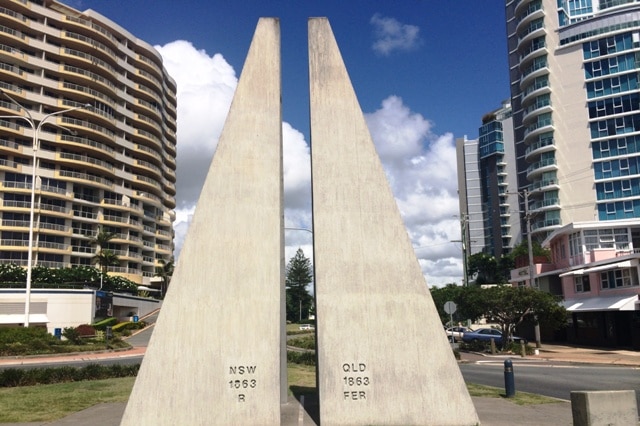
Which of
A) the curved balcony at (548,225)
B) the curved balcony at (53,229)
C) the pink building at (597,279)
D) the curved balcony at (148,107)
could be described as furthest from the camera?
the curved balcony at (148,107)

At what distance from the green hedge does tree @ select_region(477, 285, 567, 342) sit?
70.8 feet

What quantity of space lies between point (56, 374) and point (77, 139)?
58379 millimetres

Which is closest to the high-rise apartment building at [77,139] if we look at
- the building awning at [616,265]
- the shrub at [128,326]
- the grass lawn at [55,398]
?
the shrub at [128,326]

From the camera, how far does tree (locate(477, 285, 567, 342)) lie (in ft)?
106

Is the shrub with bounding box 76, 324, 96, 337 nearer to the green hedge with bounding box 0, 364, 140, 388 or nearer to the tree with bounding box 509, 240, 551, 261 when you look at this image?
the green hedge with bounding box 0, 364, 140, 388

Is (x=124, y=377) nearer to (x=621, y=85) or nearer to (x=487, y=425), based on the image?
(x=487, y=425)

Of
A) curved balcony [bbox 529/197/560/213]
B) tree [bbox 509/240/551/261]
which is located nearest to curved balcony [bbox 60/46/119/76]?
tree [bbox 509/240/551/261]

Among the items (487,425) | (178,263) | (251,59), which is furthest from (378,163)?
(487,425)

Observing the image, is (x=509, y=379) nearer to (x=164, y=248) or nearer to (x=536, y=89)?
(x=536, y=89)

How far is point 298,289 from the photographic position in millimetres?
121000

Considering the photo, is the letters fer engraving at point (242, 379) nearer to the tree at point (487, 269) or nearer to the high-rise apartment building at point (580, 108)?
the high-rise apartment building at point (580, 108)

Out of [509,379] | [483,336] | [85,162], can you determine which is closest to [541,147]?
[483,336]

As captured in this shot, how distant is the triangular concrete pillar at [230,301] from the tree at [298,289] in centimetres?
10947

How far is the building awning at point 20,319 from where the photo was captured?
46.9 metres
